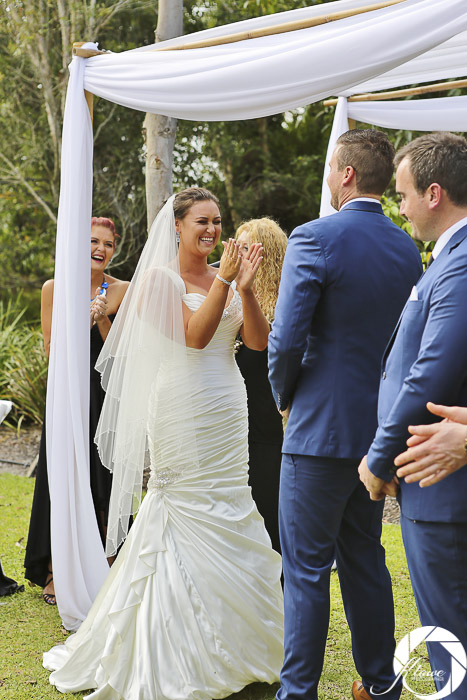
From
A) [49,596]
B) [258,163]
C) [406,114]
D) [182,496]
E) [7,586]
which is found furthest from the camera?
[258,163]

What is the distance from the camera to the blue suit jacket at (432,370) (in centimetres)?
200

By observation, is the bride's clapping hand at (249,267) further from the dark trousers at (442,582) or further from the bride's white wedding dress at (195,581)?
the dark trousers at (442,582)

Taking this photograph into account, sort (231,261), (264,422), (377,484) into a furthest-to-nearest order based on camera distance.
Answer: (264,422) < (231,261) < (377,484)

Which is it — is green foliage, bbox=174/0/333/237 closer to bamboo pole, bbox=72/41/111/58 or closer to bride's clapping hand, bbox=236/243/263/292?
bamboo pole, bbox=72/41/111/58

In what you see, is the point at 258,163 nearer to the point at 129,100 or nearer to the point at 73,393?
the point at 129,100

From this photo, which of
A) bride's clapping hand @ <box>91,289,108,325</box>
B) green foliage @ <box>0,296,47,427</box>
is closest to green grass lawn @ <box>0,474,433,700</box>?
bride's clapping hand @ <box>91,289,108,325</box>

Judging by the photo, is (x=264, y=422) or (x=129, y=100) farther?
(x=264, y=422)

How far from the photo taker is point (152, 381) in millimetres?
3373

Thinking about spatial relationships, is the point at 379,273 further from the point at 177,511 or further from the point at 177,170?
the point at 177,170

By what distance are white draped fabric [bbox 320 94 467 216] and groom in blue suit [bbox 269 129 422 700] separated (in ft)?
8.38

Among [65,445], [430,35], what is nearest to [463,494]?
[430,35]

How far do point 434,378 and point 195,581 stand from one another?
161 cm

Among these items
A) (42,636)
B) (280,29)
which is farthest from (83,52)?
(42,636)

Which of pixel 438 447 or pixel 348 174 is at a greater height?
pixel 348 174
